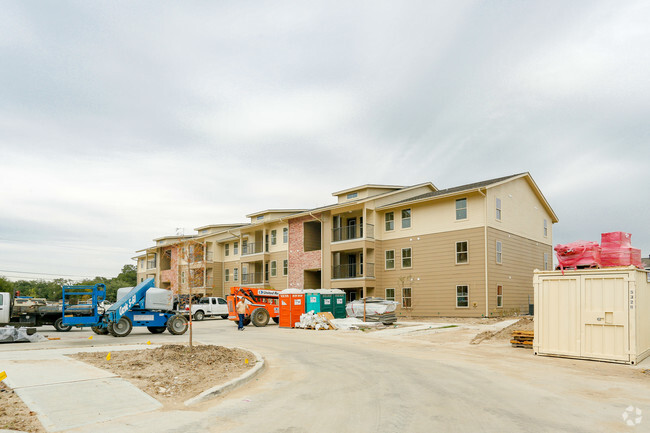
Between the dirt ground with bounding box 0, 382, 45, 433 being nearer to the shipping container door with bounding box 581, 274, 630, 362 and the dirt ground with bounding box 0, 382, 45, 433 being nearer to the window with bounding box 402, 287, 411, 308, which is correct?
the shipping container door with bounding box 581, 274, 630, 362

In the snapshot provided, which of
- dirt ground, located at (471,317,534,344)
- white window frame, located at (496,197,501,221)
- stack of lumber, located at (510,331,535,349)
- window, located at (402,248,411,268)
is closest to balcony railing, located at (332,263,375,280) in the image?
window, located at (402,248,411,268)

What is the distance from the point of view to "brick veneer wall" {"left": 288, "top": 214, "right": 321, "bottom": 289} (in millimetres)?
39531

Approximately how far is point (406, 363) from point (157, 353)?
6.30 m

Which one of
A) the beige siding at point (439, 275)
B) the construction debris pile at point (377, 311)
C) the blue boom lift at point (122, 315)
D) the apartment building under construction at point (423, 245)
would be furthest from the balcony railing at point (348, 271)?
the blue boom lift at point (122, 315)

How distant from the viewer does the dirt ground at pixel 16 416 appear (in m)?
6.07

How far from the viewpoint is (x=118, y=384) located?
8.62 metres

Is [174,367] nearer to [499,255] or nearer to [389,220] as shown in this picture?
[499,255]

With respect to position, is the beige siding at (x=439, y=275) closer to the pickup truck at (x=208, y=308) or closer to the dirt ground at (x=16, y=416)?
the pickup truck at (x=208, y=308)

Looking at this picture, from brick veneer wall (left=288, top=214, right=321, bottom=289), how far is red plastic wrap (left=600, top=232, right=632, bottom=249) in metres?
26.8

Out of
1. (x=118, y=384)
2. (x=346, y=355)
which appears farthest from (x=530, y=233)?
(x=118, y=384)

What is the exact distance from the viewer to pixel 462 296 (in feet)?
97.1

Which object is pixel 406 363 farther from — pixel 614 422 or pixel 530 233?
pixel 530 233

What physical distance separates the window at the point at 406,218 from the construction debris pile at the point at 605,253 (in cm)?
2010

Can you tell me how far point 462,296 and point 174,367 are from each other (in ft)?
73.7
